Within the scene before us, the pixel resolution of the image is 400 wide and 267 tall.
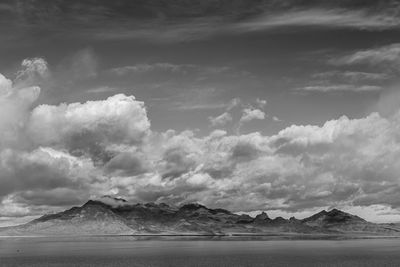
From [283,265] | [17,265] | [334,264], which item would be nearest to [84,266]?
[17,265]

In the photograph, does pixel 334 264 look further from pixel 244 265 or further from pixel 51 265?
pixel 51 265

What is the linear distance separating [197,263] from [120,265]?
90.4ft

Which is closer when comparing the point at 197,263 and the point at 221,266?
the point at 221,266

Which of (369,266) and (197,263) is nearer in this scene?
(369,266)

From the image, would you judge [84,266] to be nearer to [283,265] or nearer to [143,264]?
[143,264]

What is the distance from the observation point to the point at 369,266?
181 m

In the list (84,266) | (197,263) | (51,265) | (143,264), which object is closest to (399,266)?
(197,263)

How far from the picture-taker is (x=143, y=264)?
615ft

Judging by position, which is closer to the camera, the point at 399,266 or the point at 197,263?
the point at 399,266

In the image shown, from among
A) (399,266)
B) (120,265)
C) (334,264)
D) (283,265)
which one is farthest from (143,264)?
(399,266)

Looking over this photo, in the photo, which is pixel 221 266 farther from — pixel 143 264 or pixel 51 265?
pixel 51 265

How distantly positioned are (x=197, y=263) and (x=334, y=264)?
4834 centimetres

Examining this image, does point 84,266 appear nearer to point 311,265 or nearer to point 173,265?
point 173,265

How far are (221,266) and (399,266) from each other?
59257mm
